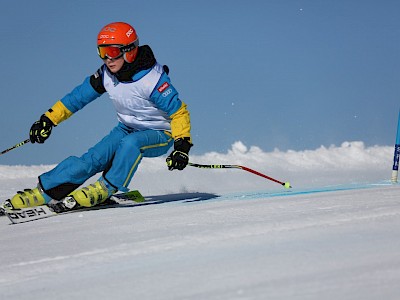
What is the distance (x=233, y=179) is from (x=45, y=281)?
239 inches

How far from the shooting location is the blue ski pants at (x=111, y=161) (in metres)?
4.76

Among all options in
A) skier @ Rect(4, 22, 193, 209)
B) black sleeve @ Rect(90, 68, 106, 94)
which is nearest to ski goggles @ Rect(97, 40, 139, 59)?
skier @ Rect(4, 22, 193, 209)

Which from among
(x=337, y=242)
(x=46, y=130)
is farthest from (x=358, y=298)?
(x=46, y=130)

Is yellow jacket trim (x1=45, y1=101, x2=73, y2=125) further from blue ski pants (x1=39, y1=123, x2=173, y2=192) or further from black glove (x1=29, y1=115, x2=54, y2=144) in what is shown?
blue ski pants (x1=39, y1=123, x2=173, y2=192)

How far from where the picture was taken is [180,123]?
485cm

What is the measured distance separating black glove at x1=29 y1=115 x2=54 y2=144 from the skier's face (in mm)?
784

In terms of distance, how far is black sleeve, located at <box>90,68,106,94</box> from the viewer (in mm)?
5242

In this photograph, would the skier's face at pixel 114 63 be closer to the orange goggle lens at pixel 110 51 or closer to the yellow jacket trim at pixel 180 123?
the orange goggle lens at pixel 110 51

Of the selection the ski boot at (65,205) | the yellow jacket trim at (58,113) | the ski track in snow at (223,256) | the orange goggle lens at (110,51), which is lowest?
the ski track in snow at (223,256)

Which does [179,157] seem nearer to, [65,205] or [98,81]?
[65,205]

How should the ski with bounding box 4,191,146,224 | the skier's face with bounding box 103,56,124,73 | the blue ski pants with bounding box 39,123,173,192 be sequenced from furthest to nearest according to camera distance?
the skier's face with bounding box 103,56,124,73 → the blue ski pants with bounding box 39,123,173,192 → the ski with bounding box 4,191,146,224

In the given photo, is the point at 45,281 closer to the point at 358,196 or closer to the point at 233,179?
the point at 358,196

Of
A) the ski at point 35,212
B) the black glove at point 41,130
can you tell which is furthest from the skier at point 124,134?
the black glove at point 41,130

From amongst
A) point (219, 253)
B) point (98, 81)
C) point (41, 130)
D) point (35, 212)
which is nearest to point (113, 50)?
point (98, 81)
